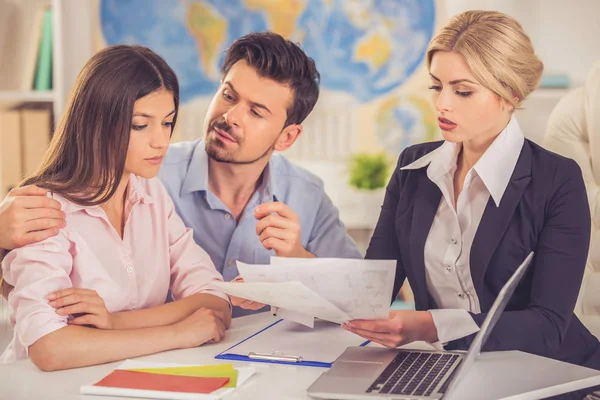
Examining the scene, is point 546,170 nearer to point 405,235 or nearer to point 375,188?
point 405,235

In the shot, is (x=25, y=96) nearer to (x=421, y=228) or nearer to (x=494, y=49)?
(x=421, y=228)

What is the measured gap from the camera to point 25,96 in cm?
372

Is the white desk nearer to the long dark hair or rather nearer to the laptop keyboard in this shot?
the laptop keyboard

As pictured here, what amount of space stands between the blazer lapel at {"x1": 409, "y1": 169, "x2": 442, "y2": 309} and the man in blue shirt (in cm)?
34

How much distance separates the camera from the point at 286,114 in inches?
87.7

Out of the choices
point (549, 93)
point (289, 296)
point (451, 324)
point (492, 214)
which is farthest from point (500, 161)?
point (549, 93)

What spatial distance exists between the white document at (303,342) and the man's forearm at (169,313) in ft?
0.41

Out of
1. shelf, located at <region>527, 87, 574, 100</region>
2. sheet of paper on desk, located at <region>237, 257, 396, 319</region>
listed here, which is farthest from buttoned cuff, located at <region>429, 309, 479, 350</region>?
shelf, located at <region>527, 87, 574, 100</region>

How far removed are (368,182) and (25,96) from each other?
163 cm

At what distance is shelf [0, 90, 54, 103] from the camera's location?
3.69 meters

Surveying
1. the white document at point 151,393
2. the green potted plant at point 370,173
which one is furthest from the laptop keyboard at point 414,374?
the green potted plant at point 370,173

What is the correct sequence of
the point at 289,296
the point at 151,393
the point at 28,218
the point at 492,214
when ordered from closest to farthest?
1. the point at 151,393
2. the point at 289,296
3. the point at 28,218
4. the point at 492,214

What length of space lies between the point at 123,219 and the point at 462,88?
2.57ft

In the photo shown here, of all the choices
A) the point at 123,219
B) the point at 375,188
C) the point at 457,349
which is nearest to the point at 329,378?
the point at 457,349
